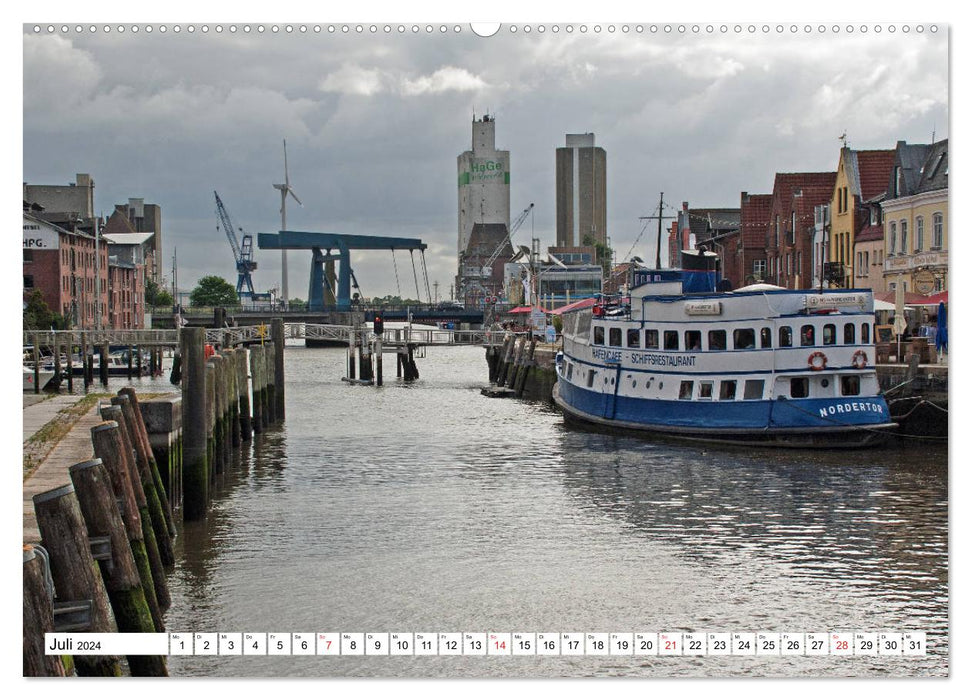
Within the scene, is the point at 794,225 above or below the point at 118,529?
above

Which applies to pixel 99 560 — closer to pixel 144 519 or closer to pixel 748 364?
pixel 144 519

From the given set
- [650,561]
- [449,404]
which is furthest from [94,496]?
[449,404]

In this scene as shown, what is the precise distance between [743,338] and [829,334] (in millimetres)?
2704

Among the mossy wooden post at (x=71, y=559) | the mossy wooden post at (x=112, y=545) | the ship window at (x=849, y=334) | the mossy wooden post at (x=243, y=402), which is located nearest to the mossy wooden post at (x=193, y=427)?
the mossy wooden post at (x=112, y=545)

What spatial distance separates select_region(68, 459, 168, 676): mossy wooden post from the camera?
14336mm

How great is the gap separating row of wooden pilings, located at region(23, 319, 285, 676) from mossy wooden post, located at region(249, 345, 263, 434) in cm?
1396

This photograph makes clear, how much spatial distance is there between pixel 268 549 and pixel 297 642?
1442cm

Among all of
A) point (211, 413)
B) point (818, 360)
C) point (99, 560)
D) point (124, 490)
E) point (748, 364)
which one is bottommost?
point (99, 560)

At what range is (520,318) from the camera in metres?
162

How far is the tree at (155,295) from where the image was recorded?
15077cm

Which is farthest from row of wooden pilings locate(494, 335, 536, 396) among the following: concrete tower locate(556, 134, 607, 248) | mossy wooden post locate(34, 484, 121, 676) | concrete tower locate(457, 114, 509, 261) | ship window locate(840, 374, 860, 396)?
mossy wooden post locate(34, 484, 121, 676)

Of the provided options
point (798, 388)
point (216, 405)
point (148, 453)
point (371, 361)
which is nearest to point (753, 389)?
point (798, 388)

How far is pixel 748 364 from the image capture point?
3981cm

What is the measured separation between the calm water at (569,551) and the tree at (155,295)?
113 m
